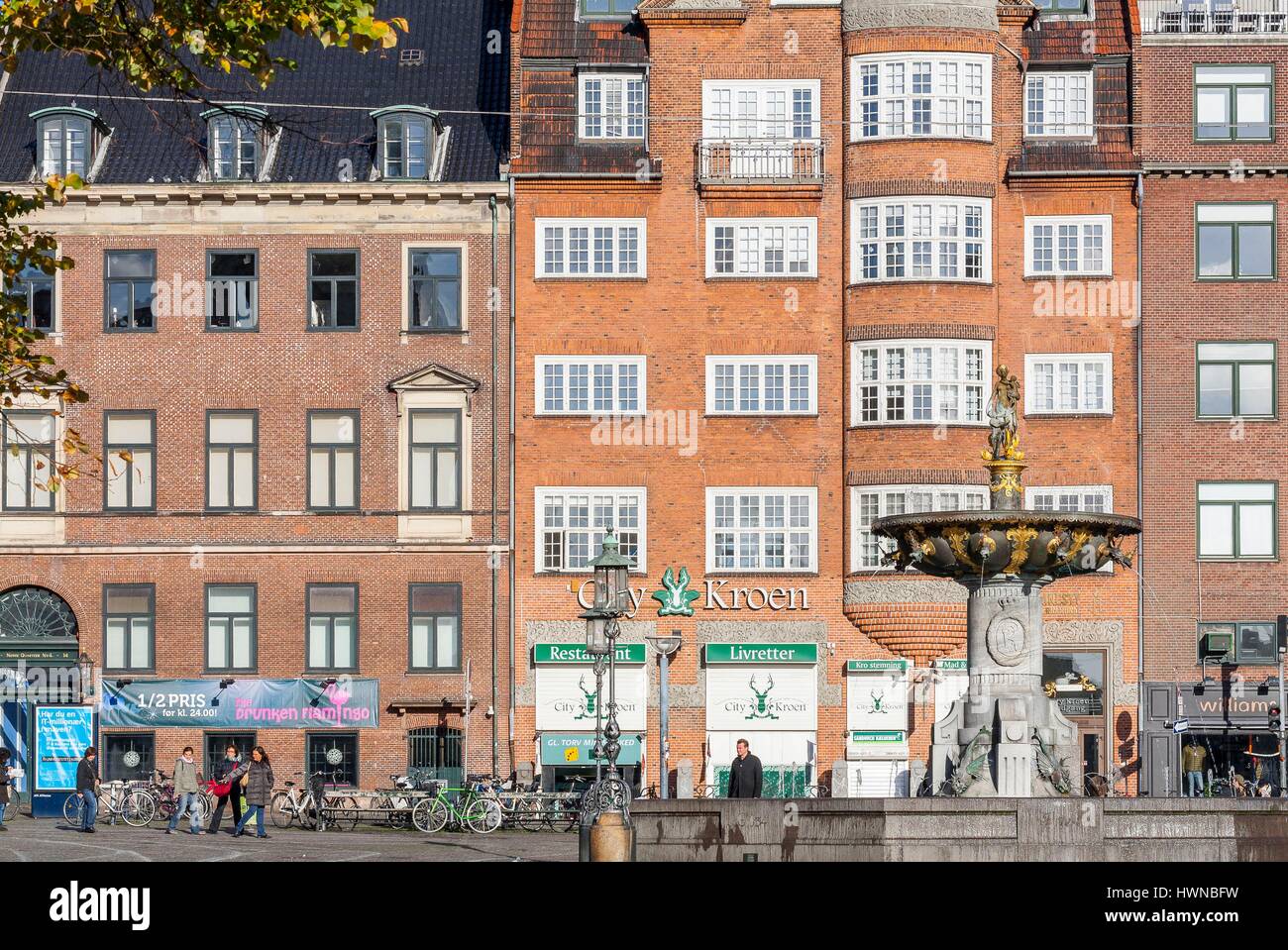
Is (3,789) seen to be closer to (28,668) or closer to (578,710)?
(28,668)

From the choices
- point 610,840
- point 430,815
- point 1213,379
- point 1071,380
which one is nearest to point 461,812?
point 430,815

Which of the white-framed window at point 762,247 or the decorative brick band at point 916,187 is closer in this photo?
the decorative brick band at point 916,187

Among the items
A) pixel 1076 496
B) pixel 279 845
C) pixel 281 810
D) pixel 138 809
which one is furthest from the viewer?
pixel 1076 496


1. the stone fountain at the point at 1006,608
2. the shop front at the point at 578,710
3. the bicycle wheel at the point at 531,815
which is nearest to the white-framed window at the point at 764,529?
the shop front at the point at 578,710

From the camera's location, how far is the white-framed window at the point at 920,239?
5131cm

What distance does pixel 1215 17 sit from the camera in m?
52.8

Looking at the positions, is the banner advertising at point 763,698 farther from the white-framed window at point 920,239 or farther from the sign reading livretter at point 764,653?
the white-framed window at point 920,239

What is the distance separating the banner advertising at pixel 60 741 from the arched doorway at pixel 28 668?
0.53 meters

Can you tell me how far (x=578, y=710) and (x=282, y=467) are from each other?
27.5ft

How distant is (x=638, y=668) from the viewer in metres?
51.5

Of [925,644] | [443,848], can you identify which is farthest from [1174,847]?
[925,644]

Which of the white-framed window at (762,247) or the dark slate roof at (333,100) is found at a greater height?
the dark slate roof at (333,100)
